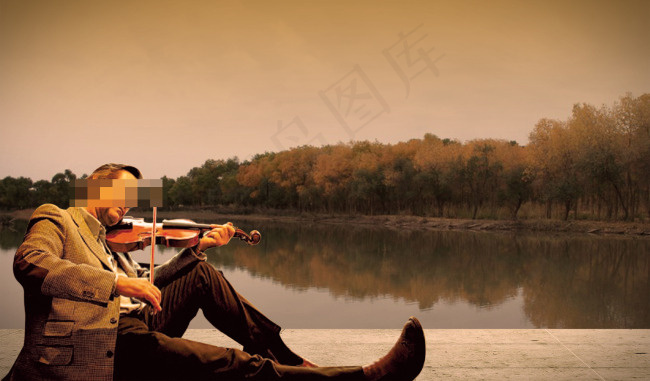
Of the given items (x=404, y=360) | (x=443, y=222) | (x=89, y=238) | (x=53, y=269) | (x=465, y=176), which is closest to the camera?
(x=53, y=269)

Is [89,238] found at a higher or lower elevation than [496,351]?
higher

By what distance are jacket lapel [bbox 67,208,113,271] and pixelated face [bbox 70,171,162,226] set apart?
0.05 meters

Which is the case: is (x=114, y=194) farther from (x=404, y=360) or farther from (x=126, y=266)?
(x=404, y=360)

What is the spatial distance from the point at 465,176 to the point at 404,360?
7731mm

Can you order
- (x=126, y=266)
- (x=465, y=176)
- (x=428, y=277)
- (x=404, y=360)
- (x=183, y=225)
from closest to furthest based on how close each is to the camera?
(x=404, y=360) < (x=126, y=266) < (x=183, y=225) < (x=428, y=277) < (x=465, y=176)

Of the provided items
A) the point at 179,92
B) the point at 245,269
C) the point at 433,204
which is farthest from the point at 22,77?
the point at 433,204

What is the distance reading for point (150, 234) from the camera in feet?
5.64

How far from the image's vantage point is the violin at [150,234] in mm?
1648

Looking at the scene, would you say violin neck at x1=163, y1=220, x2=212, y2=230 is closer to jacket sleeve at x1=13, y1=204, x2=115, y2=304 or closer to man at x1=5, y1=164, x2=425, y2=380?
man at x1=5, y1=164, x2=425, y2=380

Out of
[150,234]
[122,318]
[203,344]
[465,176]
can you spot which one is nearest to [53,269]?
[122,318]

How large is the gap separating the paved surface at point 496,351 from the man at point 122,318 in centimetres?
74

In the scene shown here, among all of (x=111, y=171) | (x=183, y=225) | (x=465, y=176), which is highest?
(x=465, y=176)

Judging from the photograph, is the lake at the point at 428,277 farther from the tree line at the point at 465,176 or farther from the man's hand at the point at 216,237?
the man's hand at the point at 216,237

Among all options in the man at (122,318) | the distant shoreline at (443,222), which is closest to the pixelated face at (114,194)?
the man at (122,318)
